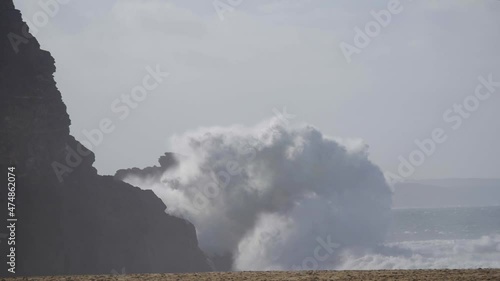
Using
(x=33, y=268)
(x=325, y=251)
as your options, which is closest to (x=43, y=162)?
(x=33, y=268)

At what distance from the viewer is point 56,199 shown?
44.2 m

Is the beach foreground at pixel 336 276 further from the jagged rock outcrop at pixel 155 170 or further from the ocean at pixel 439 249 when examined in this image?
the jagged rock outcrop at pixel 155 170

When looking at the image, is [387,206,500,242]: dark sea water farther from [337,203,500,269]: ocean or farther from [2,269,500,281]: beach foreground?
[2,269,500,281]: beach foreground

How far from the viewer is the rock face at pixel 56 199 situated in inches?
1655

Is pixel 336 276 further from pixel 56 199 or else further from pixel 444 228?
pixel 444 228

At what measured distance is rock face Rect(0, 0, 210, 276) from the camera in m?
42.0

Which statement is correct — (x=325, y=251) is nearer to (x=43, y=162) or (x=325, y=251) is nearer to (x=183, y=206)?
(x=183, y=206)

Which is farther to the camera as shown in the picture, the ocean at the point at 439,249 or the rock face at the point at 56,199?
the ocean at the point at 439,249

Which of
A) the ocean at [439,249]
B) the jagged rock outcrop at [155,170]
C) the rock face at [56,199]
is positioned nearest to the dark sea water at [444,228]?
the ocean at [439,249]

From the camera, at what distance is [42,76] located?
4459 cm

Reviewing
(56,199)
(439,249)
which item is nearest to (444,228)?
(439,249)

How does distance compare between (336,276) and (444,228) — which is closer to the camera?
(336,276)

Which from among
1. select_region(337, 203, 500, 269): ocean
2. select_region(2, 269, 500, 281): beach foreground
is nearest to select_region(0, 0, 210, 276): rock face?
select_region(337, 203, 500, 269): ocean

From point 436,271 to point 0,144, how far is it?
1082 inches
